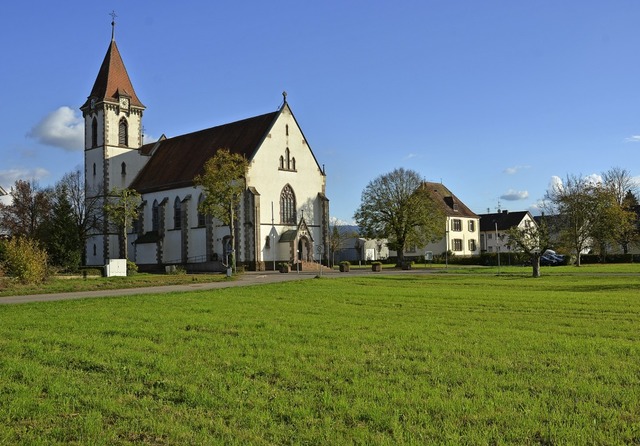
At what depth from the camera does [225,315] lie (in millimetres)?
16281

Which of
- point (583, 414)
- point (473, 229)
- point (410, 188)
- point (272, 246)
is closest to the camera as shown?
point (583, 414)

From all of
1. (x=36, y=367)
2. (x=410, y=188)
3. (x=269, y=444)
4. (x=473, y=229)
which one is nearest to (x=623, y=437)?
(x=269, y=444)

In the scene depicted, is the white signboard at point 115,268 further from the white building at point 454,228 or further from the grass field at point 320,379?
the white building at point 454,228

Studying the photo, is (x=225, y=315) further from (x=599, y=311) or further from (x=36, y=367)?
(x=599, y=311)

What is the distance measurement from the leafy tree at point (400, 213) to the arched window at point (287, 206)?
10.8 meters

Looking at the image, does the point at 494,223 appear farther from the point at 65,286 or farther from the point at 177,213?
the point at 65,286

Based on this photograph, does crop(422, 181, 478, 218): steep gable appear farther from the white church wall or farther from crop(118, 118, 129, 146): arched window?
crop(118, 118, 129, 146): arched window

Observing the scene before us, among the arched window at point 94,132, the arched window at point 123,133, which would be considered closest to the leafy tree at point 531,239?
the arched window at point 123,133

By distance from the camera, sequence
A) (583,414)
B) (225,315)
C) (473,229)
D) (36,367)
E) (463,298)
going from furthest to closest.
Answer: (473,229)
(463,298)
(225,315)
(36,367)
(583,414)

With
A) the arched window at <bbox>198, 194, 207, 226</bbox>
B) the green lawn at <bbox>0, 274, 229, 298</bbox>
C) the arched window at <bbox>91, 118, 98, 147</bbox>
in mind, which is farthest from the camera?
the arched window at <bbox>91, 118, 98, 147</bbox>

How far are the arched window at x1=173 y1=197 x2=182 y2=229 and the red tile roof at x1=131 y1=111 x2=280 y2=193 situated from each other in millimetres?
1645

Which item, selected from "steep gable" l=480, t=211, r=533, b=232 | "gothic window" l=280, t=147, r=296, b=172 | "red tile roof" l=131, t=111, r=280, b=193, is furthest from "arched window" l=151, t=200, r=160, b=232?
"steep gable" l=480, t=211, r=533, b=232

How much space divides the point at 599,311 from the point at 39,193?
242ft

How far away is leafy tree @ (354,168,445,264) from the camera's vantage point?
2692 inches
